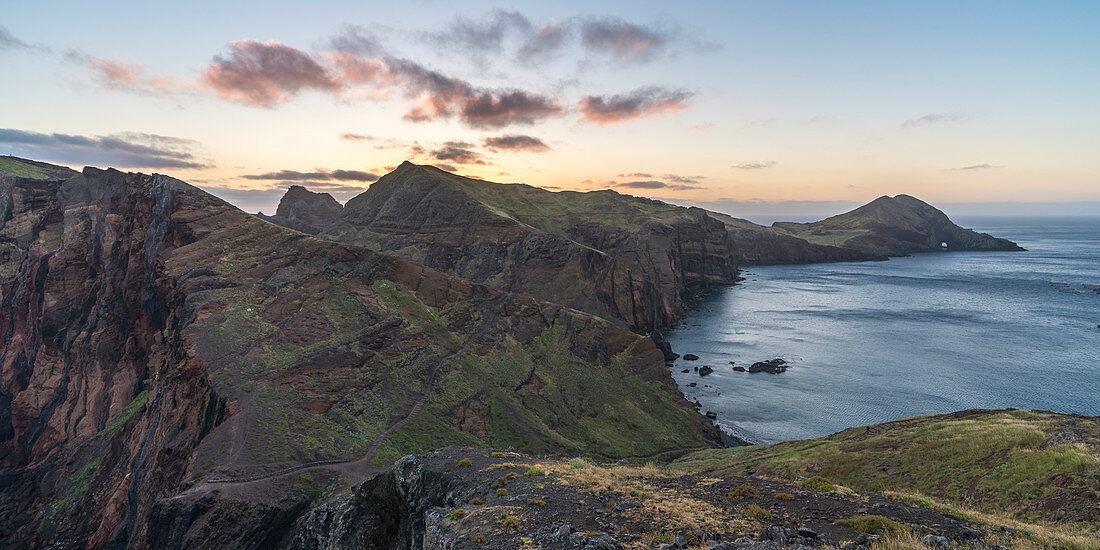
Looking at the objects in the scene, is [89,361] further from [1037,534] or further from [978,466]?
[978,466]

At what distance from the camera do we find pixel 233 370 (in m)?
47.5

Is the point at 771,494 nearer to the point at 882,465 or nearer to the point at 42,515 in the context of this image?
the point at 882,465

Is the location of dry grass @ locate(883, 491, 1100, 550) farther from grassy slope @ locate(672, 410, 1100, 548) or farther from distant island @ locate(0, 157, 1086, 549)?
distant island @ locate(0, 157, 1086, 549)

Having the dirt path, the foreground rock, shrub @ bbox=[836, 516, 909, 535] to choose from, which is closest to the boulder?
the dirt path

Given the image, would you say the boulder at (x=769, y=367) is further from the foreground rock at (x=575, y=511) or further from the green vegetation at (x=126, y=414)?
the green vegetation at (x=126, y=414)

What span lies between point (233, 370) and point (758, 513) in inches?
2044

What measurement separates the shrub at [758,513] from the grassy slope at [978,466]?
779cm

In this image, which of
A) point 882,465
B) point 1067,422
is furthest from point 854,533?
point 1067,422

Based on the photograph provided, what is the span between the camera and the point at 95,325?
240 feet

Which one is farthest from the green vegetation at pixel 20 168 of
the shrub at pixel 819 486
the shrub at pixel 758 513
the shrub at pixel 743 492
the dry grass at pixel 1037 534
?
the dry grass at pixel 1037 534

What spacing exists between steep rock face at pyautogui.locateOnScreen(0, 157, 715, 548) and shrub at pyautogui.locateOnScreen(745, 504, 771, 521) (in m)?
34.4

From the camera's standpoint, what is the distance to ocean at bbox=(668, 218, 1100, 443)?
80.9m

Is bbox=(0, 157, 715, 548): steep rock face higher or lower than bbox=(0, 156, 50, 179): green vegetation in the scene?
lower

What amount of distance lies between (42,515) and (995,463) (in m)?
99.6
